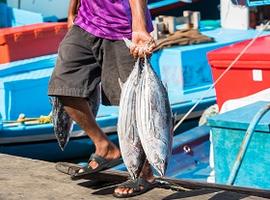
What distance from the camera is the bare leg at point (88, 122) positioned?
3584 millimetres

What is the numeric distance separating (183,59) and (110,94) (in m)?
4.04

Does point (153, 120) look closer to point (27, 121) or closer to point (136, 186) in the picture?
point (136, 186)

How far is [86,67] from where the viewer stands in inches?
140

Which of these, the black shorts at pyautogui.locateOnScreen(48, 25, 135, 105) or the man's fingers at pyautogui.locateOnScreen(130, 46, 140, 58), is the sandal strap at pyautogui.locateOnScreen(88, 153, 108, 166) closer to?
the black shorts at pyautogui.locateOnScreen(48, 25, 135, 105)

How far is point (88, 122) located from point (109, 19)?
1.87ft

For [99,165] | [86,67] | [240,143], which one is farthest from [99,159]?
[240,143]

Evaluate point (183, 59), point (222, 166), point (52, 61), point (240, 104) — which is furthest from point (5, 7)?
point (222, 166)

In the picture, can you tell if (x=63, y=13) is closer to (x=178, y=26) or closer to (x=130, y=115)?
(x=178, y=26)

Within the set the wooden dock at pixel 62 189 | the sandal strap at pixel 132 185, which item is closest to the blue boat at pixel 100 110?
the wooden dock at pixel 62 189

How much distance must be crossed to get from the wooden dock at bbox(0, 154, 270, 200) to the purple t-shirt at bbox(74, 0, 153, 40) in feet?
2.59

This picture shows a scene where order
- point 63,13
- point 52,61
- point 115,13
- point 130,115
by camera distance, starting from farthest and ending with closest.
Result: point 63,13 → point 52,61 → point 115,13 → point 130,115

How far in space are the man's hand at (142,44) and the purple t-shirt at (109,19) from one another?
0.26 meters

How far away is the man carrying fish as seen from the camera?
11.3 feet

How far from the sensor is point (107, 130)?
674 cm
